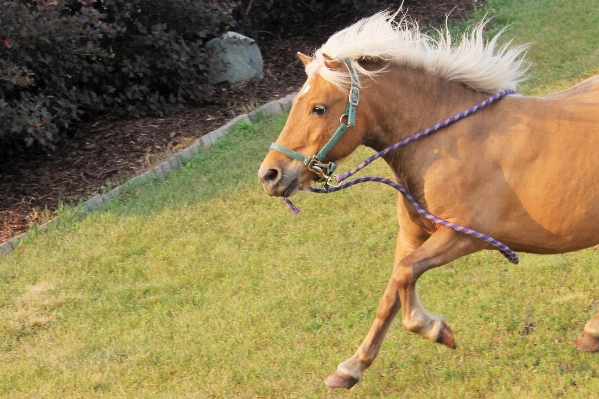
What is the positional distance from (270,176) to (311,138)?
30 centimetres

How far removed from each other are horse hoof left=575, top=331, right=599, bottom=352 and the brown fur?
2.41ft

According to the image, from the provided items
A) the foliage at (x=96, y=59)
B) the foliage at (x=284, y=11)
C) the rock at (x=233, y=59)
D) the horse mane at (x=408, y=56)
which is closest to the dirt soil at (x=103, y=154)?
the rock at (x=233, y=59)

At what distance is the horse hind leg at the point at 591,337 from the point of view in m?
4.91

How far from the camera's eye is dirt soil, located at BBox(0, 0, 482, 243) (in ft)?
26.4

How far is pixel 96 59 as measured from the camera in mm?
9352

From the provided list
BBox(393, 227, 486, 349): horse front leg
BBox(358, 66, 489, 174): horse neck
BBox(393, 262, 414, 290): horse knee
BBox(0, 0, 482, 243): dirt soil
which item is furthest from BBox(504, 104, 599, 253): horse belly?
BBox(0, 0, 482, 243): dirt soil

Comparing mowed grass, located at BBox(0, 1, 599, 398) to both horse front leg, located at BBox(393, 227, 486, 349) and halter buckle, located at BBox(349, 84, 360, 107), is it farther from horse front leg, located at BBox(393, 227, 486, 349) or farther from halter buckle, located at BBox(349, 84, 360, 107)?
halter buckle, located at BBox(349, 84, 360, 107)

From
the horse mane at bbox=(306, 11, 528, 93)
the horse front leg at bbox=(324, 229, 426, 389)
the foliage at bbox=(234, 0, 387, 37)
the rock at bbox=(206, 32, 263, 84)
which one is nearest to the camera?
the horse mane at bbox=(306, 11, 528, 93)

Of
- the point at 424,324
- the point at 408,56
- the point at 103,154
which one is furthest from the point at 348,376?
the point at 103,154

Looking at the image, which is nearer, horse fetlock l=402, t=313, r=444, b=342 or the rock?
horse fetlock l=402, t=313, r=444, b=342

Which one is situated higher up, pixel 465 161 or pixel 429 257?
pixel 465 161

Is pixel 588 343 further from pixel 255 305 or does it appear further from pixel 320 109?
pixel 255 305

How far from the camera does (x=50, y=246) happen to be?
286 inches

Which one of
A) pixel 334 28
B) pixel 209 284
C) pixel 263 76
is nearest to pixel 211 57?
pixel 263 76
